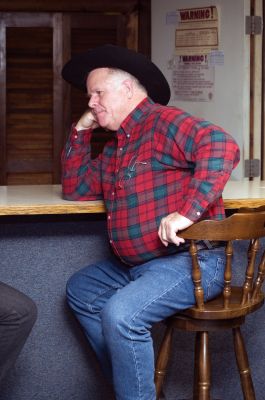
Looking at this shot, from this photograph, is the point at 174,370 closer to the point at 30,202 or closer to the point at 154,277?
the point at 154,277

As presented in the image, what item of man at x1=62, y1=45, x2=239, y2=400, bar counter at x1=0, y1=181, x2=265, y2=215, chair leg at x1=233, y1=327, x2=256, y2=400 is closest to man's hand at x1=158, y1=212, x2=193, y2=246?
man at x1=62, y1=45, x2=239, y2=400

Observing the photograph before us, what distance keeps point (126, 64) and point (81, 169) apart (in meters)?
0.43

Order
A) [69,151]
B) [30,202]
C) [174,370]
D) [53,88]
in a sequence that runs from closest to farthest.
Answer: [30,202] < [69,151] < [174,370] < [53,88]

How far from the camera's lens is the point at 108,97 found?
2678mm

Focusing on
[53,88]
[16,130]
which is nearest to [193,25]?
[53,88]

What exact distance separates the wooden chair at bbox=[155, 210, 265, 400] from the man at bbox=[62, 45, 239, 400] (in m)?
0.05

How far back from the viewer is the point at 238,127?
4.55 m

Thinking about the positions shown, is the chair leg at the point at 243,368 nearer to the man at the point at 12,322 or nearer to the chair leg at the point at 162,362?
the chair leg at the point at 162,362

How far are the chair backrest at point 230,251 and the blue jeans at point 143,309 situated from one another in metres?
0.06

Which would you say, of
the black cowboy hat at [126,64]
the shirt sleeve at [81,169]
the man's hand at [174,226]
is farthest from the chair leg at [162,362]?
the black cowboy hat at [126,64]

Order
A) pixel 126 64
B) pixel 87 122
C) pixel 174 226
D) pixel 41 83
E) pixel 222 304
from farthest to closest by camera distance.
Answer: pixel 41 83, pixel 87 122, pixel 126 64, pixel 222 304, pixel 174 226

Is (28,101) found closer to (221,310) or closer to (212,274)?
(212,274)

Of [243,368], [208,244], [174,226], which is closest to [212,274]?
[208,244]

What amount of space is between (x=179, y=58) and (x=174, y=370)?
232cm
